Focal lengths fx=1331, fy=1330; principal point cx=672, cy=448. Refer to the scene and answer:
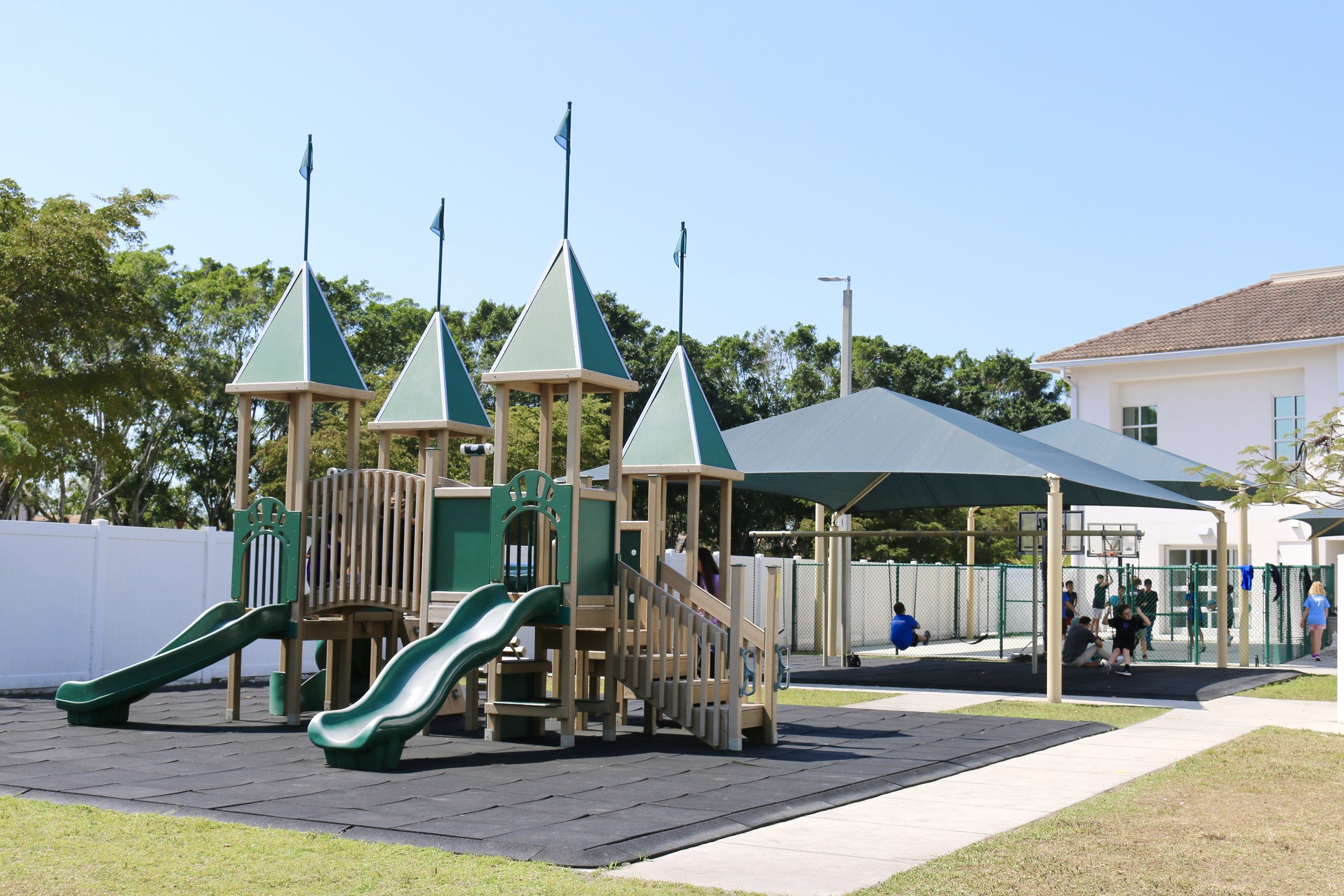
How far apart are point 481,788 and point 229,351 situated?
31.5 metres

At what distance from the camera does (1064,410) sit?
52.5 metres

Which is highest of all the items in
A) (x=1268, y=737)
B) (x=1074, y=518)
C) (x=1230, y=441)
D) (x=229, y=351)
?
(x=229, y=351)

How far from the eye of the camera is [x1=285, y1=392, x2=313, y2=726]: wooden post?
12.4m

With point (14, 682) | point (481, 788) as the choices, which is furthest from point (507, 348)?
point (14, 682)

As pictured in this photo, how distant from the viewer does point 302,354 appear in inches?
516

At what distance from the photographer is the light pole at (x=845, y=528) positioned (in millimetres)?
21234

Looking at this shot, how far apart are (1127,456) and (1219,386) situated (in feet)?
40.5

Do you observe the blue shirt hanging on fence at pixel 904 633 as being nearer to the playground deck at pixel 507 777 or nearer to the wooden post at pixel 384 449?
the playground deck at pixel 507 777

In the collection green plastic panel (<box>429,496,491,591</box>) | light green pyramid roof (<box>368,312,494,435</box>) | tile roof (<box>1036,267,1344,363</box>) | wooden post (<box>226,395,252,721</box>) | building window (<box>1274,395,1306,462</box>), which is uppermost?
tile roof (<box>1036,267,1344,363</box>)

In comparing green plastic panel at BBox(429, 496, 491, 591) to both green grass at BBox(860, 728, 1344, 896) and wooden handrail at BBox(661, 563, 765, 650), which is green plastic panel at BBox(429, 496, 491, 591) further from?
green grass at BBox(860, 728, 1344, 896)

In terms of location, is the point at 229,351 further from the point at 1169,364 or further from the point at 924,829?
the point at 924,829

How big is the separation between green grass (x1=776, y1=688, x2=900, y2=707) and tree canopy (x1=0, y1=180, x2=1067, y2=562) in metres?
9.33

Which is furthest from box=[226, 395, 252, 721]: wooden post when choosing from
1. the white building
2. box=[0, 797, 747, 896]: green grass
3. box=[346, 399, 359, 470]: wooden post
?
the white building

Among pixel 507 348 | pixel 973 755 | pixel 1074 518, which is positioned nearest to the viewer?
pixel 973 755
